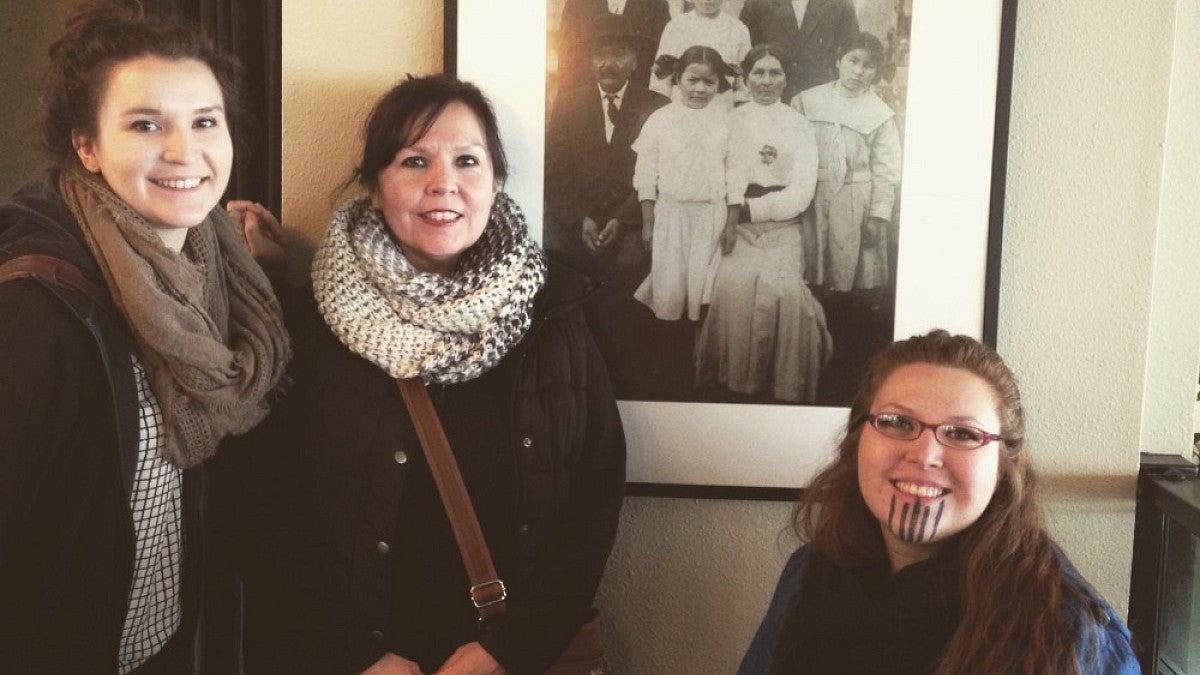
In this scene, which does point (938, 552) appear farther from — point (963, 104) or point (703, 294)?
point (963, 104)

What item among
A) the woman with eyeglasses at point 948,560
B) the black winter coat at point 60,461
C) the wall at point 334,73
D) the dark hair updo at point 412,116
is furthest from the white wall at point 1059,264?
the black winter coat at point 60,461

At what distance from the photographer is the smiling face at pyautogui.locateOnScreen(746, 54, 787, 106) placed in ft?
5.56

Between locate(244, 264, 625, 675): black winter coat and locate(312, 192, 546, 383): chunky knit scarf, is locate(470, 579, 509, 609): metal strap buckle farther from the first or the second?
locate(312, 192, 546, 383): chunky knit scarf

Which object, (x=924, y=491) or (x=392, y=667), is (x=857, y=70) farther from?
(x=392, y=667)

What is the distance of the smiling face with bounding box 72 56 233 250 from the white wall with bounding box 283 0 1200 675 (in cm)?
43

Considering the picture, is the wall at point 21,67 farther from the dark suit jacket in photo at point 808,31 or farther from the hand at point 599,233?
the dark suit jacket in photo at point 808,31

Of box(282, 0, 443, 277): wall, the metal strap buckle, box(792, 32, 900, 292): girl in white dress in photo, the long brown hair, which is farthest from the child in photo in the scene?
the metal strap buckle

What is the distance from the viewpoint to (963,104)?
1.69 metres

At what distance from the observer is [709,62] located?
1.71 m

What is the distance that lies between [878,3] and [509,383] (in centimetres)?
95

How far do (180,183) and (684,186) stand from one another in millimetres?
865

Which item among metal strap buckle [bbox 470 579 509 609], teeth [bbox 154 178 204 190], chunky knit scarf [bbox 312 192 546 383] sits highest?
teeth [bbox 154 178 204 190]

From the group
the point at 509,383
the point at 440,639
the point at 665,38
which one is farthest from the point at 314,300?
the point at 665,38

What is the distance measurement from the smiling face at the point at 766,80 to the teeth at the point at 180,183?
3.17 ft
